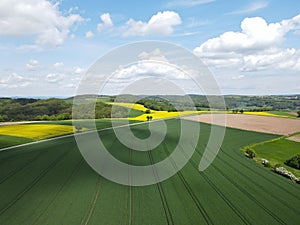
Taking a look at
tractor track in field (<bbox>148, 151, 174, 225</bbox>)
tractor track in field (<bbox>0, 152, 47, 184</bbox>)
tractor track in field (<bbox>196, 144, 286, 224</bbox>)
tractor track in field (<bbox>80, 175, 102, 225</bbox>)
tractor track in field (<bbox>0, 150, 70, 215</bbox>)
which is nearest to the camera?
tractor track in field (<bbox>80, 175, 102, 225</bbox>)

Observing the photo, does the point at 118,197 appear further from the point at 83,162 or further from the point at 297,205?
the point at 297,205

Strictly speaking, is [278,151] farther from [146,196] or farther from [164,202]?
[146,196]

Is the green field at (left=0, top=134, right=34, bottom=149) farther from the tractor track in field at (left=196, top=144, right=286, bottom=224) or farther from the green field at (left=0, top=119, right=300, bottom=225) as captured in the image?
the tractor track in field at (left=196, top=144, right=286, bottom=224)

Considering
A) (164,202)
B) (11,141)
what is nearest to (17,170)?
(164,202)

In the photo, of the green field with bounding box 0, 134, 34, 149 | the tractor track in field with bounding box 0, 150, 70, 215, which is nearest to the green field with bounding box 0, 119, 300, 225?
the tractor track in field with bounding box 0, 150, 70, 215

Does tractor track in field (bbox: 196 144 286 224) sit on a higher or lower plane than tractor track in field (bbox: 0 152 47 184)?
lower

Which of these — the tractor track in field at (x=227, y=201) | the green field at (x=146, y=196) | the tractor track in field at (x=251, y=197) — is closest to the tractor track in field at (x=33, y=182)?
the green field at (x=146, y=196)
